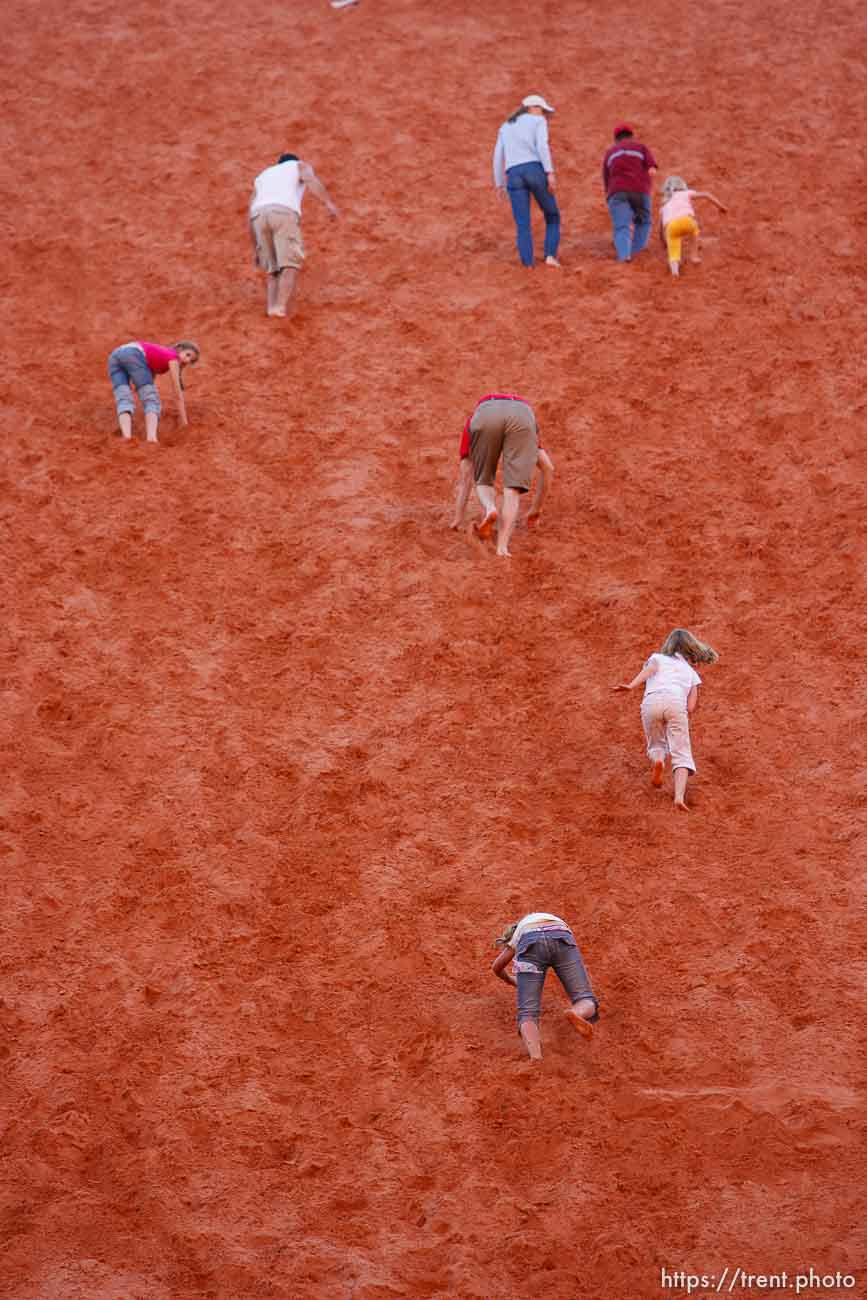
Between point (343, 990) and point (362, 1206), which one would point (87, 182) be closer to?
point (343, 990)

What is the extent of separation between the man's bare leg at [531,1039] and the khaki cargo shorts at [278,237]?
9.17 meters

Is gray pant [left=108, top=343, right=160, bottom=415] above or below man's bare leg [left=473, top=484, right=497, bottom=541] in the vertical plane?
above

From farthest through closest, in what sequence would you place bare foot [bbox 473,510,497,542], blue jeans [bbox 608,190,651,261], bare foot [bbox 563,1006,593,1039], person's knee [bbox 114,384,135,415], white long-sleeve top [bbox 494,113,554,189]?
blue jeans [bbox 608,190,651,261], white long-sleeve top [bbox 494,113,554,189], person's knee [bbox 114,384,135,415], bare foot [bbox 473,510,497,542], bare foot [bbox 563,1006,593,1039]

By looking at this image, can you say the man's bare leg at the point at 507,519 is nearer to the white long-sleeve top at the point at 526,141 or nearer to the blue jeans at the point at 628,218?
the white long-sleeve top at the point at 526,141

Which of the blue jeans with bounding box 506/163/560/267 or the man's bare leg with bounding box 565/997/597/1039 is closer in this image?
the man's bare leg with bounding box 565/997/597/1039

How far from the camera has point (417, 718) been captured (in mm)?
10375

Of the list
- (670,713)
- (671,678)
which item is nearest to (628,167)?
(671,678)

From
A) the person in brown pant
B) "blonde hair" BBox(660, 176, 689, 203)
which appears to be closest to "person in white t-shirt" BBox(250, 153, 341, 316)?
"blonde hair" BBox(660, 176, 689, 203)

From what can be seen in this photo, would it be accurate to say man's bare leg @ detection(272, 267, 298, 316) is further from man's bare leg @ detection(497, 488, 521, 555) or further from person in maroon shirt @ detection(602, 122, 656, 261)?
man's bare leg @ detection(497, 488, 521, 555)

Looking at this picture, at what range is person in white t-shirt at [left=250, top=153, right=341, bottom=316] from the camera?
564 inches

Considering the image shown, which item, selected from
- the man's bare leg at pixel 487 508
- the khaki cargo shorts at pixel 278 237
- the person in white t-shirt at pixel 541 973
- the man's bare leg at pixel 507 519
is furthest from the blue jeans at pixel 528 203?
the person in white t-shirt at pixel 541 973

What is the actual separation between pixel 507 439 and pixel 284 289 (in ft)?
15.8

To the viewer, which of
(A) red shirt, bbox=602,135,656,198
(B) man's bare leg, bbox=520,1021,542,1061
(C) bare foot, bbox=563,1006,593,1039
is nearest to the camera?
(C) bare foot, bbox=563,1006,593,1039

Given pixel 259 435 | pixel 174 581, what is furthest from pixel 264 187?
pixel 174 581
